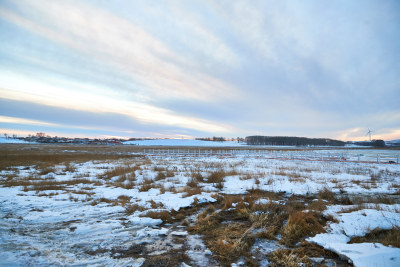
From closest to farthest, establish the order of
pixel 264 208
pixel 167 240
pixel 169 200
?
pixel 167 240, pixel 264 208, pixel 169 200

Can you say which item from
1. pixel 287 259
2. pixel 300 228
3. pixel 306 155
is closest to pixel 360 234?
pixel 300 228

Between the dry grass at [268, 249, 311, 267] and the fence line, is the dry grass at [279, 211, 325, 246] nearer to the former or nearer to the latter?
the dry grass at [268, 249, 311, 267]

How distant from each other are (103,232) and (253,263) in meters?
4.06

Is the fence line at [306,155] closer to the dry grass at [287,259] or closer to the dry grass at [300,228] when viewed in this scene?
the dry grass at [300,228]

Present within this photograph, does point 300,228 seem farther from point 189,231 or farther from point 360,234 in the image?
point 189,231

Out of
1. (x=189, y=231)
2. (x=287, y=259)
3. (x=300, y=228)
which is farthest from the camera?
(x=189, y=231)

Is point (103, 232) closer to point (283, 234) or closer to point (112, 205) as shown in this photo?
point (112, 205)

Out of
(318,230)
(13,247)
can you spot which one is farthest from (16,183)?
(318,230)

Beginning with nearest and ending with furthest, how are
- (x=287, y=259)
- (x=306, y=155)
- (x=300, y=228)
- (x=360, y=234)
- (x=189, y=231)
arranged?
(x=287, y=259)
(x=360, y=234)
(x=300, y=228)
(x=189, y=231)
(x=306, y=155)

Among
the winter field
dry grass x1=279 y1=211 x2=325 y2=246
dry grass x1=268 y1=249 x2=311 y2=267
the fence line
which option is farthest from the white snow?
the fence line

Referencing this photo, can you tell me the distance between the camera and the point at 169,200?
8648 millimetres

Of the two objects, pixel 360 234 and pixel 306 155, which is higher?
pixel 306 155

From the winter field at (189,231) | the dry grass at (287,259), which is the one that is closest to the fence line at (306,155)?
the winter field at (189,231)

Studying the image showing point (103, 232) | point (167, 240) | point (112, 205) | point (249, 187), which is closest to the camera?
point (167, 240)
